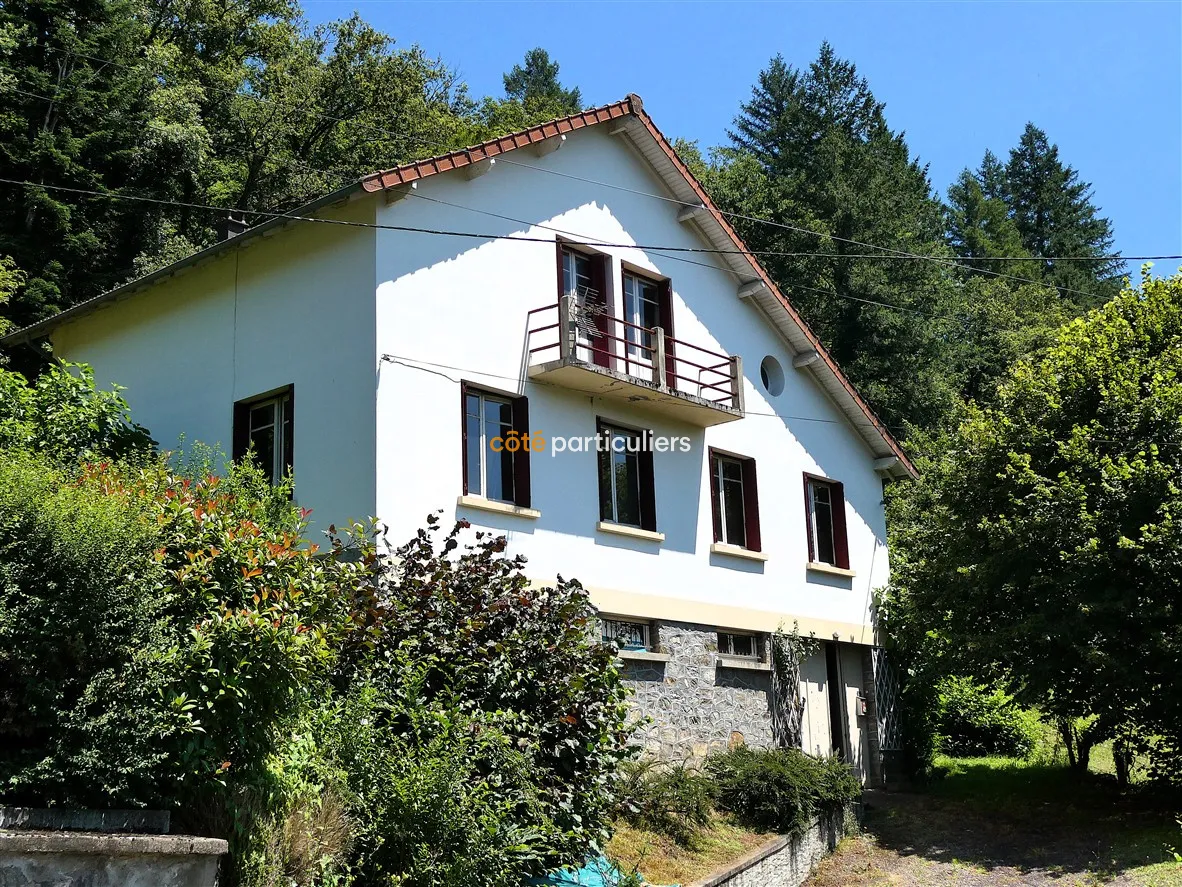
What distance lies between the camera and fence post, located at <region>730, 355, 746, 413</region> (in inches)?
755

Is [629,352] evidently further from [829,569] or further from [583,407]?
[829,569]

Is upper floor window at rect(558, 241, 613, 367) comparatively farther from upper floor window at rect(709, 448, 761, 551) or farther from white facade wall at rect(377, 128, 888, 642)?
upper floor window at rect(709, 448, 761, 551)

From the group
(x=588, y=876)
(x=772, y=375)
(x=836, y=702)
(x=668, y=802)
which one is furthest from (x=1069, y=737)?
(x=588, y=876)

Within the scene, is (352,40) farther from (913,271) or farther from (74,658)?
(74,658)

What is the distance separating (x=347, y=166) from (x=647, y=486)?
68.0 ft

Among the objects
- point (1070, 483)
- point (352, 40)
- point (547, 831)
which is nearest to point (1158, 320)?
point (1070, 483)

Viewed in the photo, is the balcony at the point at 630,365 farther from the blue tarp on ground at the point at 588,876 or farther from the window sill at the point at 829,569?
the blue tarp on ground at the point at 588,876

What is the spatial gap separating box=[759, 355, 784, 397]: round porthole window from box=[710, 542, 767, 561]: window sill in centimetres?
310

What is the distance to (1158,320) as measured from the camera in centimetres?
1931

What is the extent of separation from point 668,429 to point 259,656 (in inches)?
447

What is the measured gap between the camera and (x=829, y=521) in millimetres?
22672

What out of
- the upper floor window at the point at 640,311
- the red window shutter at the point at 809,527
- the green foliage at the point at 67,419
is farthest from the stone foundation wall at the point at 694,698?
the green foliage at the point at 67,419

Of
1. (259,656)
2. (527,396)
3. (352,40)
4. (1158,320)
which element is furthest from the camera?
(352,40)

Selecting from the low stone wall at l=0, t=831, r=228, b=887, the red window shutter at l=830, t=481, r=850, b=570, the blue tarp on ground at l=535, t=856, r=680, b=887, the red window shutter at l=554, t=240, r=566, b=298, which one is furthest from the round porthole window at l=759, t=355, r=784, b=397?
the low stone wall at l=0, t=831, r=228, b=887
